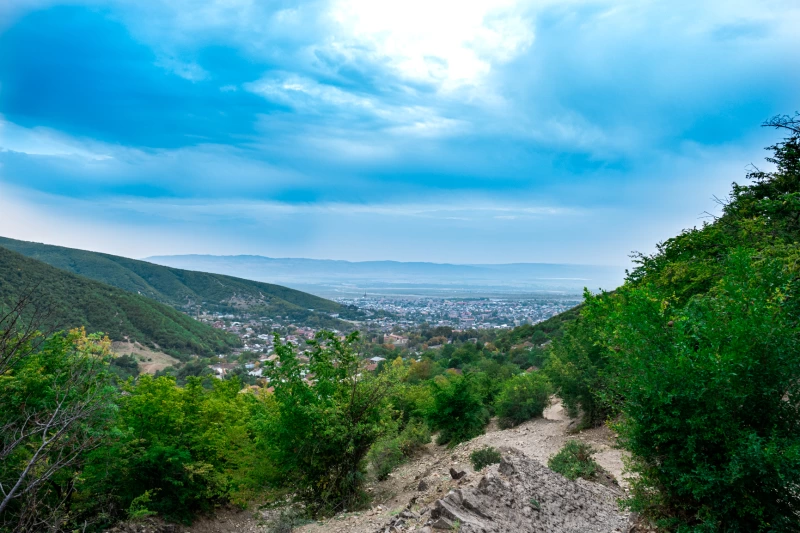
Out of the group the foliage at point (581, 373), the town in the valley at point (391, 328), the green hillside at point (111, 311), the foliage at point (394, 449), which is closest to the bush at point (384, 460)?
the foliage at point (394, 449)

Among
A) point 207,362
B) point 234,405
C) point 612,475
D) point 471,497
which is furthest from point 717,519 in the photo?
point 207,362

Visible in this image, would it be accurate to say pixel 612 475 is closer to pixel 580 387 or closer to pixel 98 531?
pixel 580 387

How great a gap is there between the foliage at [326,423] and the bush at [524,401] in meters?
13.3

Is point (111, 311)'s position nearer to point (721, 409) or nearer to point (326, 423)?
point (326, 423)

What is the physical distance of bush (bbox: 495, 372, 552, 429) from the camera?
85.1ft

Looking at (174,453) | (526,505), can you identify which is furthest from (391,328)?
(526,505)

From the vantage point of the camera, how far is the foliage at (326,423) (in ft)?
44.5

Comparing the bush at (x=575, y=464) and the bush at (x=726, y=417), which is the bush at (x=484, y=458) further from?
the bush at (x=726, y=417)

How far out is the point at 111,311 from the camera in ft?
220

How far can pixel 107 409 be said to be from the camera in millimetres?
14078

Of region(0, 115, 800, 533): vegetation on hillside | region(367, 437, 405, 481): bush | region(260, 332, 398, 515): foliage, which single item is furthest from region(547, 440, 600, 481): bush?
region(367, 437, 405, 481): bush

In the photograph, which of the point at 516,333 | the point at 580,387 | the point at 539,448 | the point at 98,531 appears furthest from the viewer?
the point at 516,333

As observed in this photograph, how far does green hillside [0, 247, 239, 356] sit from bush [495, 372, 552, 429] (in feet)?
176

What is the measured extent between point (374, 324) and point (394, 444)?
103 metres
